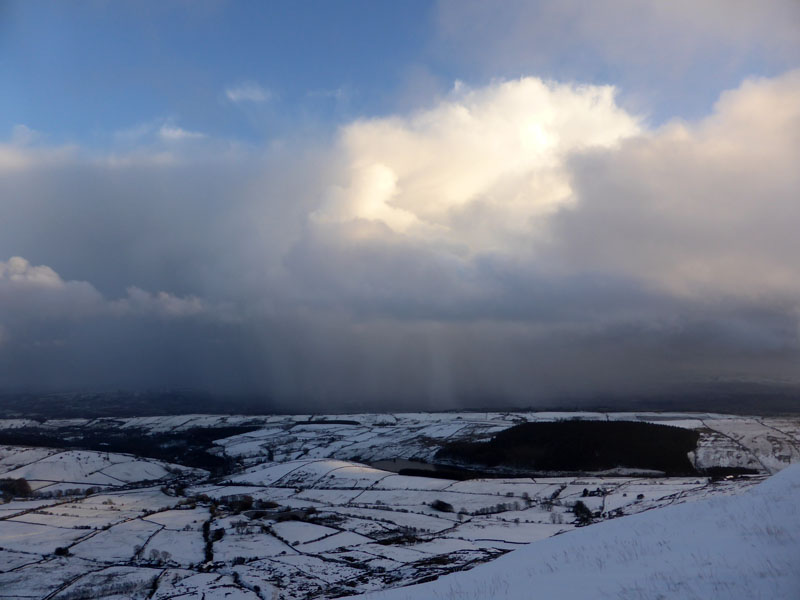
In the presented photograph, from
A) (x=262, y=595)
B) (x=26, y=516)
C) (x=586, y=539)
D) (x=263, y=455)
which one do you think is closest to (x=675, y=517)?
(x=586, y=539)

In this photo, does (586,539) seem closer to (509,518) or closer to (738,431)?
(509,518)

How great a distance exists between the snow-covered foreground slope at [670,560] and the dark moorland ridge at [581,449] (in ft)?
244

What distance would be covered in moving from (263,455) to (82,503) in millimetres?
54295

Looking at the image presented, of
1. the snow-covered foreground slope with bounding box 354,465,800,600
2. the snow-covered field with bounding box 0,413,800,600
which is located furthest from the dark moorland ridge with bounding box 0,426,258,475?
the snow-covered foreground slope with bounding box 354,465,800,600

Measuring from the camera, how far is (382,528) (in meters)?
53.7

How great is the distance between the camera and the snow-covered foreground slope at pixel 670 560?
12.1 meters

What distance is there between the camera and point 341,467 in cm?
9556

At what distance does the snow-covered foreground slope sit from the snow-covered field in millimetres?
77

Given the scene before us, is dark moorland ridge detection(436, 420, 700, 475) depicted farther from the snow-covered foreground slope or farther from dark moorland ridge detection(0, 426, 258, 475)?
the snow-covered foreground slope

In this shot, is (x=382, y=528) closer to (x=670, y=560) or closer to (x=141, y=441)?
(x=670, y=560)

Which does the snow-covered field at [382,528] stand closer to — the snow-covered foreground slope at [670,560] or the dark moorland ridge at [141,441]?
the snow-covered foreground slope at [670,560]

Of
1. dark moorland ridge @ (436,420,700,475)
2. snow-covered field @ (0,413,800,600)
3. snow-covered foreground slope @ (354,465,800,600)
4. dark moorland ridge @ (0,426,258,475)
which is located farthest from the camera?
dark moorland ridge @ (0,426,258,475)

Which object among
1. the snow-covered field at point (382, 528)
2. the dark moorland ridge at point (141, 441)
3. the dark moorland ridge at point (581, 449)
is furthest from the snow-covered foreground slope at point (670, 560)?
the dark moorland ridge at point (141, 441)

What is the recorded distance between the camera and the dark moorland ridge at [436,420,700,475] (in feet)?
305
